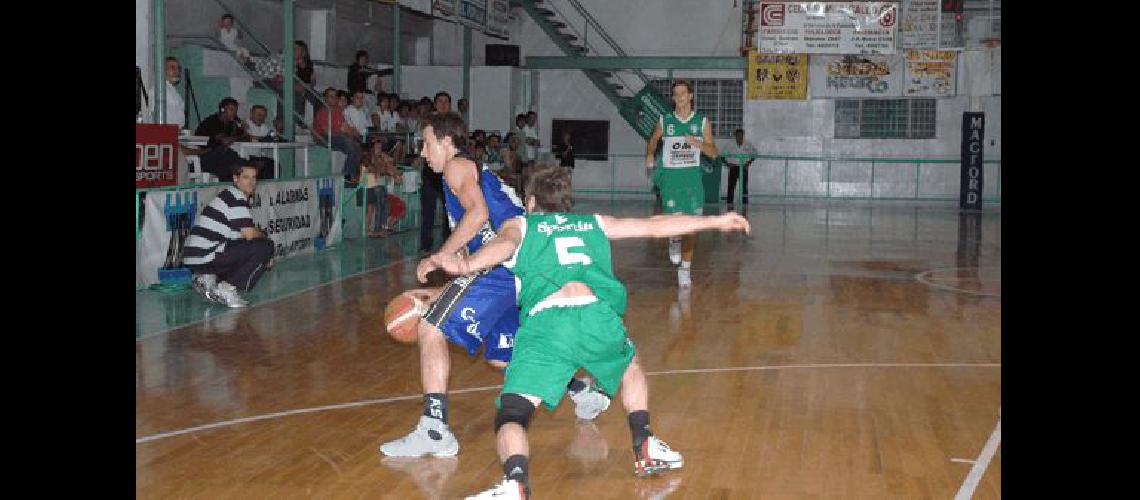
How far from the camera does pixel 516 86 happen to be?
27.0 metres

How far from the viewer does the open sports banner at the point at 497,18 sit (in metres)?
23.1

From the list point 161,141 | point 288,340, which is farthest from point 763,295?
point 161,141

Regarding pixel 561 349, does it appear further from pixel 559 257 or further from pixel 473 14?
pixel 473 14

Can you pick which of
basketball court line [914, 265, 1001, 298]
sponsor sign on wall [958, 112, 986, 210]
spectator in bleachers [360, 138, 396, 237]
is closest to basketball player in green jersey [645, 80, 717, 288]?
basketball court line [914, 265, 1001, 298]

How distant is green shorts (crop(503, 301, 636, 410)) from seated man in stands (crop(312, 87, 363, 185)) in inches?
477

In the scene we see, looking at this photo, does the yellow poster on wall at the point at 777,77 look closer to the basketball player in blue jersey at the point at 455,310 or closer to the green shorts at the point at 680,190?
the green shorts at the point at 680,190

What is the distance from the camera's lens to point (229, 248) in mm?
10734

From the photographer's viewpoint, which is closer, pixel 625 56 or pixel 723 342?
pixel 723 342

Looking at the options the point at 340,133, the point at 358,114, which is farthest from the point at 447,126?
the point at 358,114

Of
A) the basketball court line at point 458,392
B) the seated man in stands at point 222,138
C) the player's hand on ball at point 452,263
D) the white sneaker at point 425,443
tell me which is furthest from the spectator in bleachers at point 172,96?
the player's hand on ball at point 452,263

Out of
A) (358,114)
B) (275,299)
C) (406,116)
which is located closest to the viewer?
(275,299)

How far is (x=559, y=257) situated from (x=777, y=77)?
977 inches
